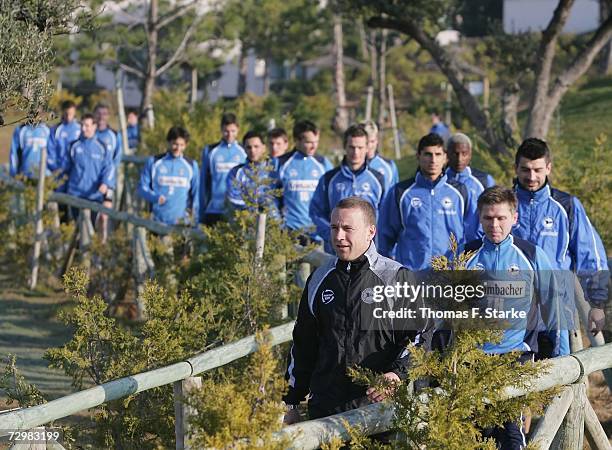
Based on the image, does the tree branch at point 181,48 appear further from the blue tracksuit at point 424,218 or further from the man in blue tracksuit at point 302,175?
the blue tracksuit at point 424,218

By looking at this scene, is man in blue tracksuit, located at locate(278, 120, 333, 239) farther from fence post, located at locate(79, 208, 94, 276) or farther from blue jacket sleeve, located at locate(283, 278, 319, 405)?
blue jacket sleeve, located at locate(283, 278, 319, 405)

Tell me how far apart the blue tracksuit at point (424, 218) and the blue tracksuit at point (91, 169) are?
6779 millimetres

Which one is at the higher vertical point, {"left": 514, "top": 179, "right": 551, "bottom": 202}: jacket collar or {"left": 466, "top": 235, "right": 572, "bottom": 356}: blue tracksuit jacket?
{"left": 514, "top": 179, "right": 551, "bottom": 202}: jacket collar

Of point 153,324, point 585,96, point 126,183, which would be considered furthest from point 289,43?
point 153,324

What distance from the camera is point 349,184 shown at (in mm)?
9172

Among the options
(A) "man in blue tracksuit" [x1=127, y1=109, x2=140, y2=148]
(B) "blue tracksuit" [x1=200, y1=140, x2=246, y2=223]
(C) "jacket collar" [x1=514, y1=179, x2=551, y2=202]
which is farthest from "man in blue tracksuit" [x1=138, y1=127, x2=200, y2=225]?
(A) "man in blue tracksuit" [x1=127, y1=109, x2=140, y2=148]

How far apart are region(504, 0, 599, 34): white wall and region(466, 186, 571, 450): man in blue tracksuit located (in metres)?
37.7

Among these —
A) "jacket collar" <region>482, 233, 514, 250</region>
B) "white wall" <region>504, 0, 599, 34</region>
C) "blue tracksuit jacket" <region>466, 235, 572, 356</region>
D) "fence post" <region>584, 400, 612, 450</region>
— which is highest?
"white wall" <region>504, 0, 599, 34</region>

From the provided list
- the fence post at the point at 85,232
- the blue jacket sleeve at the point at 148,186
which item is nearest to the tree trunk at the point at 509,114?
the blue jacket sleeve at the point at 148,186

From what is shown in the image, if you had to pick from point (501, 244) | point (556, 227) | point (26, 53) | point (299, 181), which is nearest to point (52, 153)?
point (299, 181)

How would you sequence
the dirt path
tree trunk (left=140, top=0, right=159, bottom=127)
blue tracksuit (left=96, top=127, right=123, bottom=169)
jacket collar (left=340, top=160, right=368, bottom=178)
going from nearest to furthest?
the dirt path
jacket collar (left=340, top=160, right=368, bottom=178)
blue tracksuit (left=96, top=127, right=123, bottom=169)
tree trunk (left=140, top=0, right=159, bottom=127)

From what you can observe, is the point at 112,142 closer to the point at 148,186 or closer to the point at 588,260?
the point at 148,186

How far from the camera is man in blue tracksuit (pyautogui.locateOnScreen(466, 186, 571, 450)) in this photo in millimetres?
5723

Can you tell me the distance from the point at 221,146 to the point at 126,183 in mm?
2563
